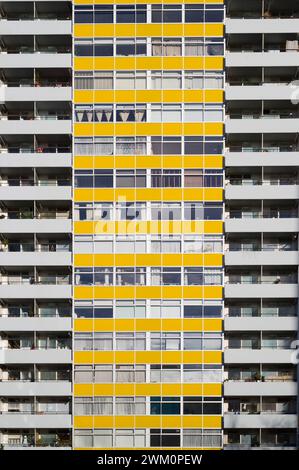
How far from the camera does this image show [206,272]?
95.5ft

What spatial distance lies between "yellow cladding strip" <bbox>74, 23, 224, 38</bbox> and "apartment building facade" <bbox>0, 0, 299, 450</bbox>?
0.05 metres

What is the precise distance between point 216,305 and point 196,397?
4.25 meters

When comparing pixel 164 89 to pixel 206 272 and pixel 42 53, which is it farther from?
pixel 206 272

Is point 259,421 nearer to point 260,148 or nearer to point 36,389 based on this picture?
point 36,389

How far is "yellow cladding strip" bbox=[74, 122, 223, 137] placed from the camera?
29250 millimetres

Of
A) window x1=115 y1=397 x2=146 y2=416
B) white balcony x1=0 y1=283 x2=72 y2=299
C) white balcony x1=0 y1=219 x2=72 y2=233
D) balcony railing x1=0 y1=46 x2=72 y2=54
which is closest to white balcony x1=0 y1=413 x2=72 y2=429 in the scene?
window x1=115 y1=397 x2=146 y2=416

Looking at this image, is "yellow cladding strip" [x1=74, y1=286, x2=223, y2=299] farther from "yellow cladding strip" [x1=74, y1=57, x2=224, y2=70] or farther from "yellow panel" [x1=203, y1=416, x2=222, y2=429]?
"yellow cladding strip" [x1=74, y1=57, x2=224, y2=70]

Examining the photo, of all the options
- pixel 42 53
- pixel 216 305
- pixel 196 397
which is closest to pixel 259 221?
pixel 216 305

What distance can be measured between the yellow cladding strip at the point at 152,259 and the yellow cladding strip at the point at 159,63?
865 centimetres

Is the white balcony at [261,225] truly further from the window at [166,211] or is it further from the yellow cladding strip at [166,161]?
the yellow cladding strip at [166,161]

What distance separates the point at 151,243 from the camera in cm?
2923

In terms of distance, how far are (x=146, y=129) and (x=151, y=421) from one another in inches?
525

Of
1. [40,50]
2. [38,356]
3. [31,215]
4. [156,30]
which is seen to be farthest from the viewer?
[40,50]

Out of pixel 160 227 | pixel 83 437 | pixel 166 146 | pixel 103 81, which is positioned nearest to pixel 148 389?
pixel 83 437
